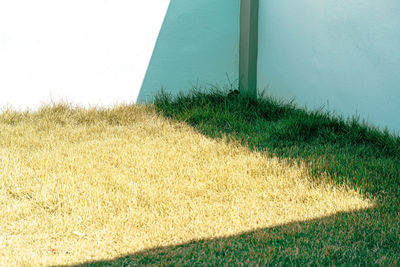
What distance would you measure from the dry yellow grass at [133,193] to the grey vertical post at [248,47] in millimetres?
1698

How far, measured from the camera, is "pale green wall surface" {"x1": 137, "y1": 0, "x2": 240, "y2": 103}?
6.04m

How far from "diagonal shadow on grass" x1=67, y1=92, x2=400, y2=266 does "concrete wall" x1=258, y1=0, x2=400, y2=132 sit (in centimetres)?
20

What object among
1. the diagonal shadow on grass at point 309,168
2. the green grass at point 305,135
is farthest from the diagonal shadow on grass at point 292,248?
the green grass at point 305,135

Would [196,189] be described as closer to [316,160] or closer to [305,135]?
[316,160]

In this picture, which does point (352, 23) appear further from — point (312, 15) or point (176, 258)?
point (176, 258)

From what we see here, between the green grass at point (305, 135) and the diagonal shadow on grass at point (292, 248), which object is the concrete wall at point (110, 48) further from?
the diagonal shadow on grass at point (292, 248)

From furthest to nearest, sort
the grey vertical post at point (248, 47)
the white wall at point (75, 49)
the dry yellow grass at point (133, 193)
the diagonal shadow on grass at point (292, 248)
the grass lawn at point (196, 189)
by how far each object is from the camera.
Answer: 1. the grey vertical post at point (248, 47)
2. the white wall at point (75, 49)
3. the dry yellow grass at point (133, 193)
4. the grass lawn at point (196, 189)
5. the diagonal shadow on grass at point (292, 248)

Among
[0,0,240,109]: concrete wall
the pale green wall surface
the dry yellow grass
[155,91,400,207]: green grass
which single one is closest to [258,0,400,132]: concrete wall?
[155,91,400,207]: green grass

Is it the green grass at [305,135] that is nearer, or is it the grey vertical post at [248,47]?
the green grass at [305,135]

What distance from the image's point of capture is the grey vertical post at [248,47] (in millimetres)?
6176

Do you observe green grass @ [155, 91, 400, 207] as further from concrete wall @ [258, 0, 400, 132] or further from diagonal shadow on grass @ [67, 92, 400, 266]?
concrete wall @ [258, 0, 400, 132]

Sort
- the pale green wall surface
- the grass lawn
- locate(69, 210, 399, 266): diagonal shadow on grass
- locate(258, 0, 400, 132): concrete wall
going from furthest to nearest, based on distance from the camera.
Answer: the pale green wall surface → locate(258, 0, 400, 132): concrete wall → the grass lawn → locate(69, 210, 399, 266): diagonal shadow on grass

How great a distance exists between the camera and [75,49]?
18.5 feet

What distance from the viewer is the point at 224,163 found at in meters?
4.05
